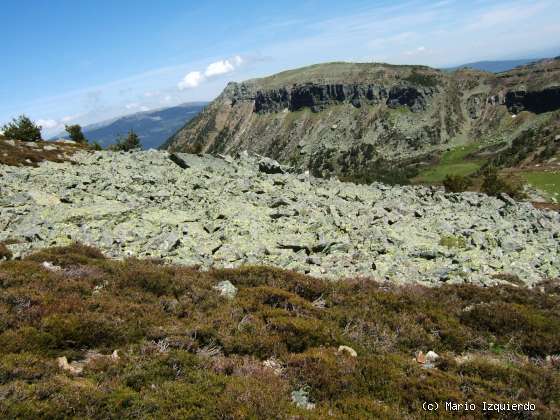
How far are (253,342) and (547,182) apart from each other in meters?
155

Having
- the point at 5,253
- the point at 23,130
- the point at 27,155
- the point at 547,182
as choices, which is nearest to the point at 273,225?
the point at 5,253

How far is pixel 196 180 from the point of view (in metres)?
33.0

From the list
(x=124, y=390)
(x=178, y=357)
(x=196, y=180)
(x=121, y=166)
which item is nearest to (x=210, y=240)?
(x=178, y=357)

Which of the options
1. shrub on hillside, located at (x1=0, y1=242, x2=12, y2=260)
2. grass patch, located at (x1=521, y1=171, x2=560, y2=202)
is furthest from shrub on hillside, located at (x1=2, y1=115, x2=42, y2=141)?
grass patch, located at (x1=521, y1=171, x2=560, y2=202)

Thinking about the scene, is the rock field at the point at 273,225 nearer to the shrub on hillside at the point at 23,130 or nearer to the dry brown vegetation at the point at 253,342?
the dry brown vegetation at the point at 253,342

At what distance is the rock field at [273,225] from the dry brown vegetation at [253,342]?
2.91m

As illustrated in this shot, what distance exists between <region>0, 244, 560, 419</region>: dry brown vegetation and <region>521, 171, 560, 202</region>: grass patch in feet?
366

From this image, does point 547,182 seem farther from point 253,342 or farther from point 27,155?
point 253,342

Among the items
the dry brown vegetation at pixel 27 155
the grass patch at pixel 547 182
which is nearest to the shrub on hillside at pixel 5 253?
the dry brown vegetation at pixel 27 155

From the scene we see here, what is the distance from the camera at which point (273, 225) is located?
73.2ft

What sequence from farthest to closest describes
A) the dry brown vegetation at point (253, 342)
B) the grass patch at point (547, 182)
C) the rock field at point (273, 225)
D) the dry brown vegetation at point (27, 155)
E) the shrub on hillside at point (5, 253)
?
the grass patch at point (547, 182) < the dry brown vegetation at point (27, 155) < the rock field at point (273, 225) < the shrub on hillside at point (5, 253) < the dry brown vegetation at point (253, 342)

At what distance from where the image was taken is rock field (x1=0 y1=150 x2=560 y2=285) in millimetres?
17797

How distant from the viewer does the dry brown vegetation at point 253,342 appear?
7.52 metres

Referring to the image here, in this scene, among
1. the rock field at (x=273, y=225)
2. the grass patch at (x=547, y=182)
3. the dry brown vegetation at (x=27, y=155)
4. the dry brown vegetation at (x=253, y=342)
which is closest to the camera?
the dry brown vegetation at (x=253, y=342)
